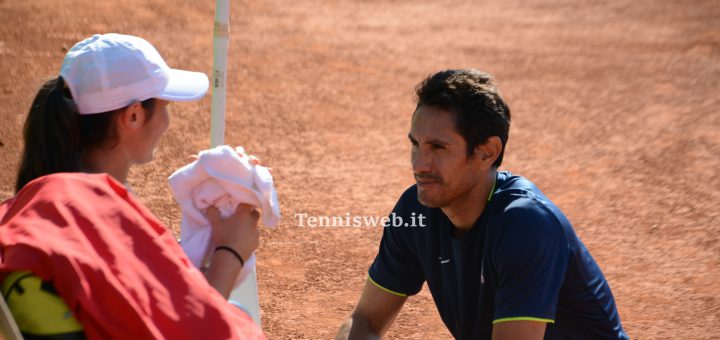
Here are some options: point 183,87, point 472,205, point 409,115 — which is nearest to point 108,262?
point 183,87

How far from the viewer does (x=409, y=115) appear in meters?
9.49

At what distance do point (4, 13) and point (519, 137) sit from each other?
5.81 meters

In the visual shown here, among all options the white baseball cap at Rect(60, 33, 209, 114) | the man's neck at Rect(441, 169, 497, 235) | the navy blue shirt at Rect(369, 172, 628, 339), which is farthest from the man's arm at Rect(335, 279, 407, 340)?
the white baseball cap at Rect(60, 33, 209, 114)

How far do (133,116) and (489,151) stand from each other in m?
1.34

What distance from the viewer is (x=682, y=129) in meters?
9.20

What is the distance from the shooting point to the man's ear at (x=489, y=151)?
11.5 ft

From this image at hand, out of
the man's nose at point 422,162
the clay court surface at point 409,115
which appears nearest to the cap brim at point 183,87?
the man's nose at point 422,162

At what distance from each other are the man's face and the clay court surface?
2083mm

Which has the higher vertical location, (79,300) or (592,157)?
(79,300)

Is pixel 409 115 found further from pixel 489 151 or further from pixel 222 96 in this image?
pixel 489 151

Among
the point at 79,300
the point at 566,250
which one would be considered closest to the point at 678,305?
the point at 566,250

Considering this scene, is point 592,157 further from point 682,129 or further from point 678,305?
point 678,305

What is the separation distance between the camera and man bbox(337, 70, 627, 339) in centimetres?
323

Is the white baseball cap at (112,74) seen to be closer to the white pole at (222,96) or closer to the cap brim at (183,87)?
the cap brim at (183,87)
